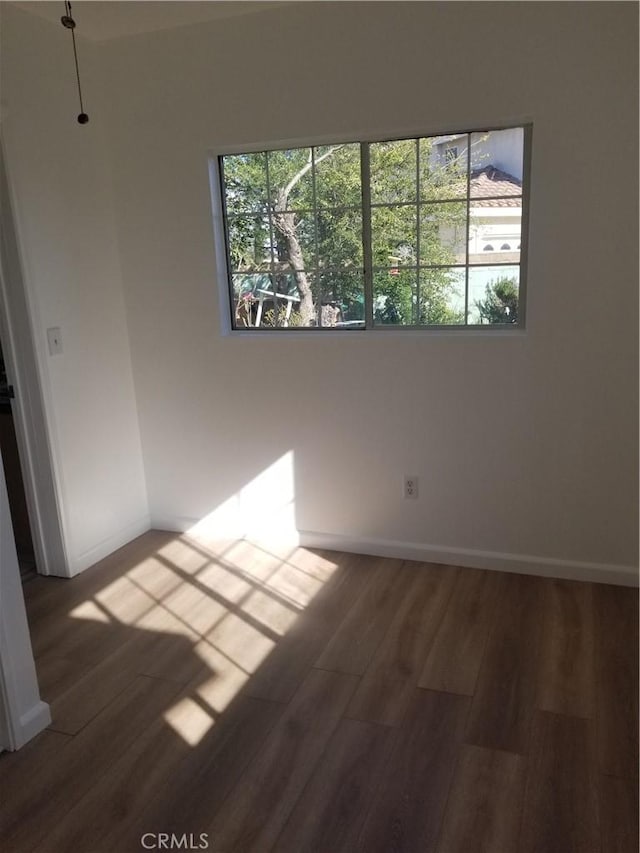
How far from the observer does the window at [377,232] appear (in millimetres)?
2811

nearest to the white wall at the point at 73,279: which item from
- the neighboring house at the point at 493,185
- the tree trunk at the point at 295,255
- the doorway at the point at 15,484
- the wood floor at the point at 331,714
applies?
the doorway at the point at 15,484

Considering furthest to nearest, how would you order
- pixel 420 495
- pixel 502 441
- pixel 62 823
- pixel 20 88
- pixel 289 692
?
pixel 420 495 → pixel 502 441 → pixel 20 88 → pixel 289 692 → pixel 62 823

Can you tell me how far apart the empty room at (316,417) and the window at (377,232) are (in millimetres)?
14

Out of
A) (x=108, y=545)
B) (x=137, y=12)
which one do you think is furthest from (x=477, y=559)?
(x=137, y=12)

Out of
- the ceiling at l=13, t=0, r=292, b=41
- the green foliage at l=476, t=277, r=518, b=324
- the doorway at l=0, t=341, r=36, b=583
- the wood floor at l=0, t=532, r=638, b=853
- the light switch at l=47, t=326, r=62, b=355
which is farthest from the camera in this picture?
the doorway at l=0, t=341, r=36, b=583

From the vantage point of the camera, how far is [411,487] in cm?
315

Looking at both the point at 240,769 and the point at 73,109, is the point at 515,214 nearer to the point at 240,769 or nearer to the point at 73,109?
the point at 73,109

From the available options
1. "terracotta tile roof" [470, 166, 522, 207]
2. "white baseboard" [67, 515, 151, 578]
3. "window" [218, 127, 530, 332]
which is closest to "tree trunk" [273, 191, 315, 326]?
"window" [218, 127, 530, 332]

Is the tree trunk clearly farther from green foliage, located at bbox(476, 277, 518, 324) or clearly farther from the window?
green foliage, located at bbox(476, 277, 518, 324)

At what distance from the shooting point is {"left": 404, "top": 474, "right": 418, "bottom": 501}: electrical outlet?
10.3ft

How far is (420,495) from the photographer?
3146 millimetres

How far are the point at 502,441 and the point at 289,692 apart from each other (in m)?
1.46

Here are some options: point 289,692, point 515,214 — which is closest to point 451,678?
point 289,692

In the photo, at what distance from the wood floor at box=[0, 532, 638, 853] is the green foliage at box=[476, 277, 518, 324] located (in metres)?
1.21
